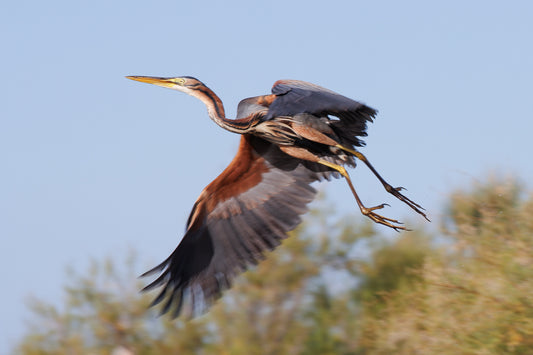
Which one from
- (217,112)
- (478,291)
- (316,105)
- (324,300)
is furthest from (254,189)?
(324,300)

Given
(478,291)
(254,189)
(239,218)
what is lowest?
(478,291)

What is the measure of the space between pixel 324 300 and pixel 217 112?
28.4 feet

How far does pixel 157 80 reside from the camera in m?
8.80

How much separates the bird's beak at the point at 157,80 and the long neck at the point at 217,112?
0.36 meters

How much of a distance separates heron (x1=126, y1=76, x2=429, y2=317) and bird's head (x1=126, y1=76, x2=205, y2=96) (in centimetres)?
1

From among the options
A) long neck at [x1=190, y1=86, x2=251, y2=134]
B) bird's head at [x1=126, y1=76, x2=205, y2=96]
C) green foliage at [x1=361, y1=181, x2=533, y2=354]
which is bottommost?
green foliage at [x1=361, y1=181, x2=533, y2=354]

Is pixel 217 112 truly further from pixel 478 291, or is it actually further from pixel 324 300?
pixel 324 300

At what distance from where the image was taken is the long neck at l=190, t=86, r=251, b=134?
798 centimetres

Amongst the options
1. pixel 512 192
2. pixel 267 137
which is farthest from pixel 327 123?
pixel 512 192

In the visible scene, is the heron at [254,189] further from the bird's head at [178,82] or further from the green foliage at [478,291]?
the green foliage at [478,291]

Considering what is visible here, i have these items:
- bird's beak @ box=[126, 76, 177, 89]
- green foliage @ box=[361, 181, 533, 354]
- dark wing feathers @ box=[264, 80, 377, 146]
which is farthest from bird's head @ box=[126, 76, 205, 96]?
green foliage @ box=[361, 181, 533, 354]

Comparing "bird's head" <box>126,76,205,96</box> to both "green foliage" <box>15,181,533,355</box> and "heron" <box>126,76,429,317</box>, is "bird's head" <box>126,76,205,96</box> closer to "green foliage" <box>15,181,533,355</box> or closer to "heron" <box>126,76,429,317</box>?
"heron" <box>126,76,429,317</box>

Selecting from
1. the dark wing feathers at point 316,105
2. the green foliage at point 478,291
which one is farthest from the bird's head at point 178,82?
the green foliage at point 478,291

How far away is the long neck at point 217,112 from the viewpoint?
26.2 ft
